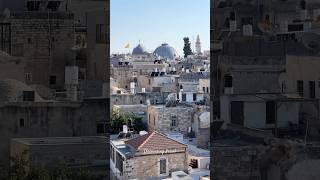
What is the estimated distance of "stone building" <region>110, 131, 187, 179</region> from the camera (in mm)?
4938

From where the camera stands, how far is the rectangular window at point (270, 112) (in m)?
3.76

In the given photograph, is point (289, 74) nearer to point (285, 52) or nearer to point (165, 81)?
point (285, 52)

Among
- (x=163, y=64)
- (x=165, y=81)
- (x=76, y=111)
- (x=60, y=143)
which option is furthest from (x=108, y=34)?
(x=163, y=64)

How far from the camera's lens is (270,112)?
12.4ft

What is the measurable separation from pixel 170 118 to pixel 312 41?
617 cm

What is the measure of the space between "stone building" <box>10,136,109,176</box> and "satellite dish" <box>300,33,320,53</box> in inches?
65.8

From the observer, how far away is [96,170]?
3596 millimetres

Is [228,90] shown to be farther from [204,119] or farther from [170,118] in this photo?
[170,118]

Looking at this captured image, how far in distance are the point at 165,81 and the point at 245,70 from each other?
46.9ft

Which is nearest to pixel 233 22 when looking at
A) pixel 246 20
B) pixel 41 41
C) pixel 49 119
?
pixel 246 20

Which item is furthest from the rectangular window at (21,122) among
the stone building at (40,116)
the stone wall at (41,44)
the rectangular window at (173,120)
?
the rectangular window at (173,120)

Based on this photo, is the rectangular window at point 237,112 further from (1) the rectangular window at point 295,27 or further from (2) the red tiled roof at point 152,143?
(2) the red tiled roof at point 152,143

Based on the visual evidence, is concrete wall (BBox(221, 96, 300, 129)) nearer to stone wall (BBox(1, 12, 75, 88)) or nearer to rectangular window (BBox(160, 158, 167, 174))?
stone wall (BBox(1, 12, 75, 88))

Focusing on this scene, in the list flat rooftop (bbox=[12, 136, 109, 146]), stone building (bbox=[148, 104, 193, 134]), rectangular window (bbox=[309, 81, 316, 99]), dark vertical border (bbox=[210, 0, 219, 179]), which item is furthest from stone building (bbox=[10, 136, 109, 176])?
stone building (bbox=[148, 104, 193, 134])
